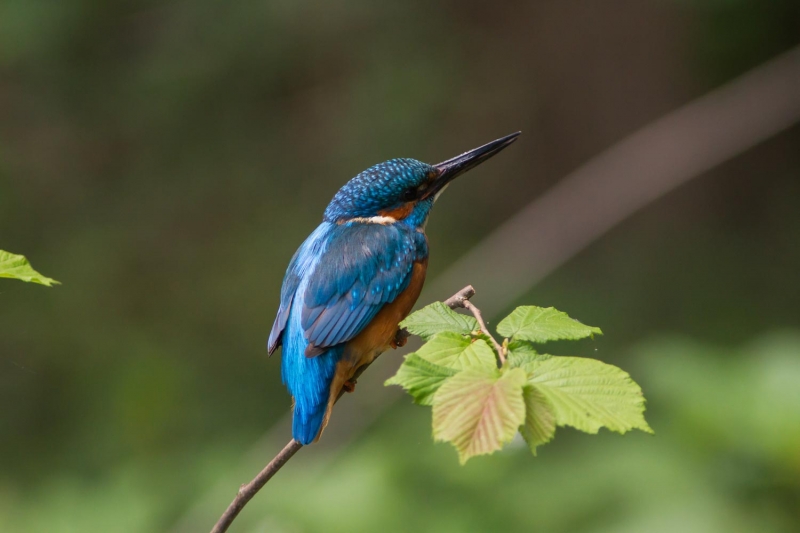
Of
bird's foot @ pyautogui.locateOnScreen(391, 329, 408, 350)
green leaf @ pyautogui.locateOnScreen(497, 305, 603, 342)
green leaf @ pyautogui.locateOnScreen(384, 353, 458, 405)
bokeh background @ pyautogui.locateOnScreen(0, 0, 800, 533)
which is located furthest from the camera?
bokeh background @ pyautogui.locateOnScreen(0, 0, 800, 533)

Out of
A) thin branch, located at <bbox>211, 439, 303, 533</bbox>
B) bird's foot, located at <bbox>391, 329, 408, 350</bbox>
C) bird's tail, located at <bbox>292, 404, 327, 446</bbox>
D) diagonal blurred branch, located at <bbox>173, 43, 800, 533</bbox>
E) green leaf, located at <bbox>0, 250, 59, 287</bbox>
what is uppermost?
green leaf, located at <bbox>0, 250, 59, 287</bbox>

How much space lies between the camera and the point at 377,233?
2260 millimetres

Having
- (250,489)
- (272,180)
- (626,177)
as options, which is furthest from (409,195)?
(272,180)

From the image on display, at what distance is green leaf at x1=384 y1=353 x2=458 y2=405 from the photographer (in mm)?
1143

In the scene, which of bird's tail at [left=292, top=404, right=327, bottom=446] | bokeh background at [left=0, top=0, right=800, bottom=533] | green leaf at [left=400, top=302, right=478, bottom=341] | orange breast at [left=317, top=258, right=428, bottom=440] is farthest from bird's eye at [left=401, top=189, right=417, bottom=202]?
bokeh background at [left=0, top=0, right=800, bottom=533]

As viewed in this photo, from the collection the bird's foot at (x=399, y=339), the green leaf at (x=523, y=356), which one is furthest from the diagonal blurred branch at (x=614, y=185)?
the green leaf at (x=523, y=356)

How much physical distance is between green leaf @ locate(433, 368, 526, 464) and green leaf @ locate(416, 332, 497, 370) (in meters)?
0.05

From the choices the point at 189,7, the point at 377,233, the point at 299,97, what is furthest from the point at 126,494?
the point at 299,97

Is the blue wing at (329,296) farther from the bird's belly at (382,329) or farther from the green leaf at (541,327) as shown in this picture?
the green leaf at (541,327)

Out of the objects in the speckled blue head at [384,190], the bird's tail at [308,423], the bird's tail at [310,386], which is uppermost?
the speckled blue head at [384,190]

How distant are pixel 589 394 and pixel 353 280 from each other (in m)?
1.09

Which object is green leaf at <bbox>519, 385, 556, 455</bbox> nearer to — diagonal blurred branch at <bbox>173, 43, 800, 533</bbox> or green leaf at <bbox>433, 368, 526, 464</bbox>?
green leaf at <bbox>433, 368, 526, 464</bbox>

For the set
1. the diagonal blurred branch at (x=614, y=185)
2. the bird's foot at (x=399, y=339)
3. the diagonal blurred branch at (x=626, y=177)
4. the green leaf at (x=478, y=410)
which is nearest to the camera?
the green leaf at (x=478, y=410)

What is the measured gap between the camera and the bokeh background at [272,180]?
4.78m
